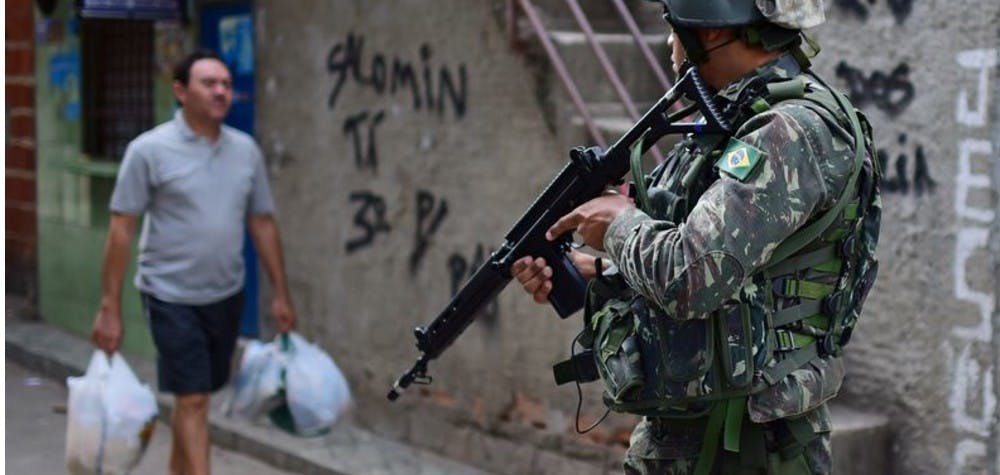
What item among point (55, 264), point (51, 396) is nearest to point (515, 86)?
point (51, 396)

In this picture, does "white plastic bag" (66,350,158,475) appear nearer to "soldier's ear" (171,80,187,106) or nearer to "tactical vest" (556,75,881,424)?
"soldier's ear" (171,80,187,106)

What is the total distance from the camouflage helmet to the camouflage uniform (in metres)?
0.10

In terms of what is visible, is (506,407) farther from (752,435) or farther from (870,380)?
(752,435)

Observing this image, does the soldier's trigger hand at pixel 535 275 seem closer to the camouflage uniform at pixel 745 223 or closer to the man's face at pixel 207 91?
the camouflage uniform at pixel 745 223

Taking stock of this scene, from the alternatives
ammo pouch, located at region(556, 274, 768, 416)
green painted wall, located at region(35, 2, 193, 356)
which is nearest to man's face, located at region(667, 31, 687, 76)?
ammo pouch, located at region(556, 274, 768, 416)

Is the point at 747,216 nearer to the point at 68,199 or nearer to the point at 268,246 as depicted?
the point at 268,246

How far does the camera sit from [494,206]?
6.05m

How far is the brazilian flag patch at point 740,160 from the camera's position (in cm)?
258

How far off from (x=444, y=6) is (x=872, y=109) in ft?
6.65

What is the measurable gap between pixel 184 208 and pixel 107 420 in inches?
32.8

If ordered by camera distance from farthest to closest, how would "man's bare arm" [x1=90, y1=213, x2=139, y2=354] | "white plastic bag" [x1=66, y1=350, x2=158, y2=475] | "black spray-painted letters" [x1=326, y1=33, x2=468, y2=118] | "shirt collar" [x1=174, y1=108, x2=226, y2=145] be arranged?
1. "black spray-painted letters" [x1=326, y1=33, x2=468, y2=118]
2. "shirt collar" [x1=174, y1=108, x2=226, y2=145]
3. "man's bare arm" [x1=90, y1=213, x2=139, y2=354]
4. "white plastic bag" [x1=66, y1=350, x2=158, y2=475]

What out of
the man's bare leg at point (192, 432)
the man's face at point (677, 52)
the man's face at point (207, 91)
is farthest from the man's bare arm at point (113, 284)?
the man's face at point (677, 52)

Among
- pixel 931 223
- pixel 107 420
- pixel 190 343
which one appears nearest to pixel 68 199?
pixel 190 343

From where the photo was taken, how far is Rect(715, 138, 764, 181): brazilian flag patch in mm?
2578
